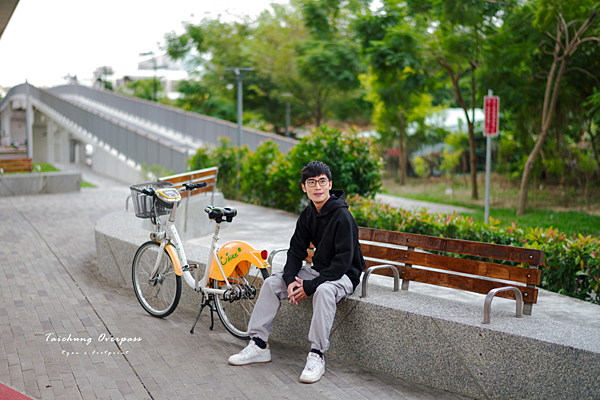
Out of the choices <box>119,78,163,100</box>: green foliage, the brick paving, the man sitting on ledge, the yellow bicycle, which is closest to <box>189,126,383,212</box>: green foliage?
the brick paving

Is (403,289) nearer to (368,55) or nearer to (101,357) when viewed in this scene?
(101,357)

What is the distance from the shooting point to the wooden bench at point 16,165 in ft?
63.0

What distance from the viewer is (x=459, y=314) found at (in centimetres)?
391

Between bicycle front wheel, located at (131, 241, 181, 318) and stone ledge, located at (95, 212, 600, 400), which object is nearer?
stone ledge, located at (95, 212, 600, 400)

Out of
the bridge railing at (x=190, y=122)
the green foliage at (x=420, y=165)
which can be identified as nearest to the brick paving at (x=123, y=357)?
the bridge railing at (x=190, y=122)

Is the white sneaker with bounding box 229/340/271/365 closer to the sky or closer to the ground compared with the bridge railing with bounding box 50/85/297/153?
closer to the ground

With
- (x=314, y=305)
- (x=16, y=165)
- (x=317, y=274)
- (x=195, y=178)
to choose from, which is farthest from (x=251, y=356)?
(x=16, y=165)

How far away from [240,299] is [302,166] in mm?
7702

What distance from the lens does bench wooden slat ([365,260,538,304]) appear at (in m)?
4.00

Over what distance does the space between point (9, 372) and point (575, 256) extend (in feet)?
17.4

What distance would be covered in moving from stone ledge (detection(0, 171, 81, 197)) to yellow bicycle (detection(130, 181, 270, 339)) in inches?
488

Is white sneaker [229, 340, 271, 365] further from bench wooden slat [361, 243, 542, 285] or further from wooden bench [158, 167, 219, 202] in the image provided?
wooden bench [158, 167, 219, 202]

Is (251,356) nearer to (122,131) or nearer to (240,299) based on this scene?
(240,299)

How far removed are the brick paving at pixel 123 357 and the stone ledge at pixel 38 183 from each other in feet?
34.1
